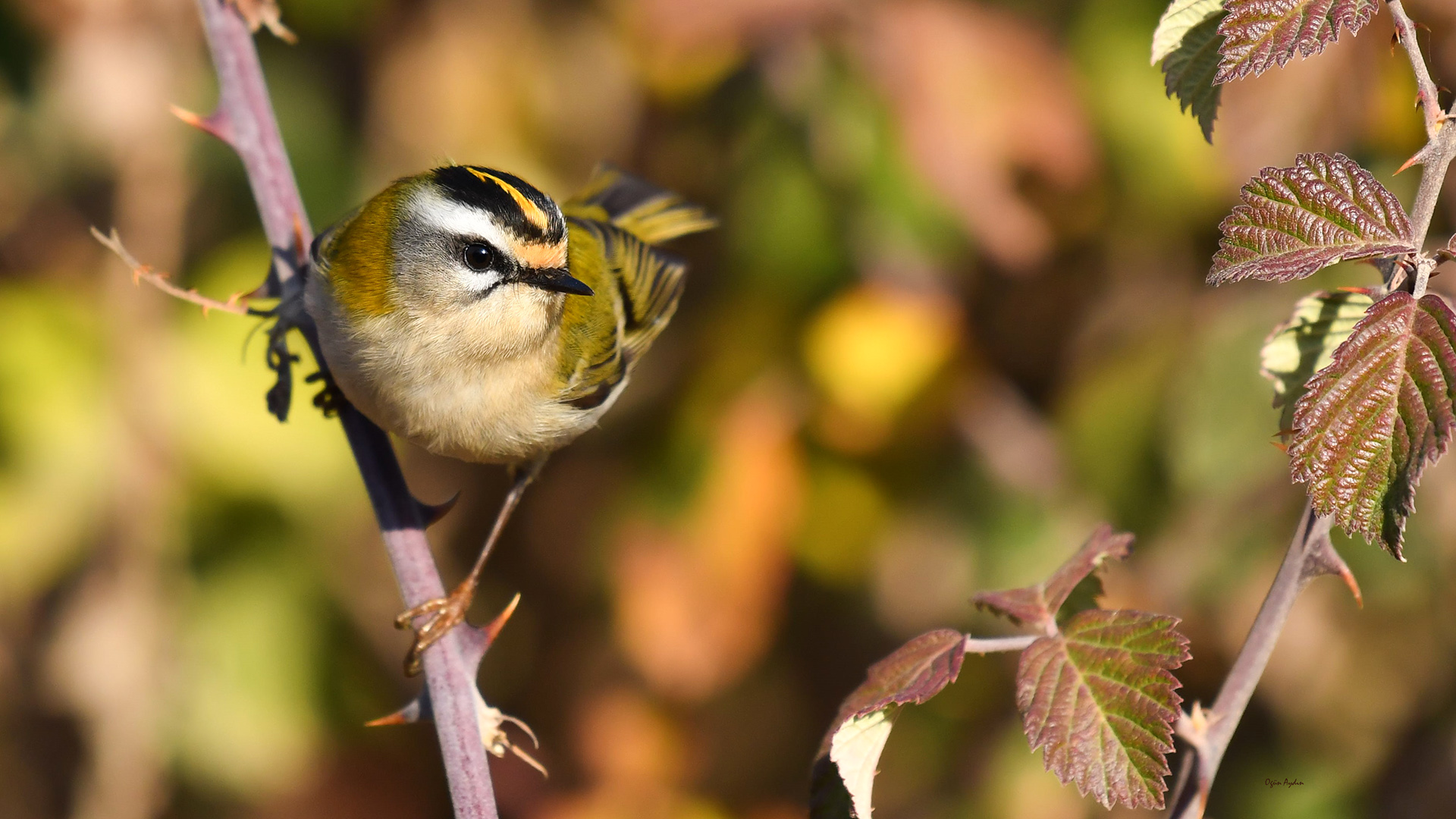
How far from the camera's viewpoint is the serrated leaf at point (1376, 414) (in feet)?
3.84

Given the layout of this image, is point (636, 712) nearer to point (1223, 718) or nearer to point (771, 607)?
point (771, 607)

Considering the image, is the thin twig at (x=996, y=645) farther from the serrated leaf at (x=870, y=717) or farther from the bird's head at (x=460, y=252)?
the bird's head at (x=460, y=252)

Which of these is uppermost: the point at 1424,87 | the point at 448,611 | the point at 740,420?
the point at 1424,87

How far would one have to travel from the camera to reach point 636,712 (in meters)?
3.60

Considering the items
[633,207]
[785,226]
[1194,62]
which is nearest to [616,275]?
[633,207]

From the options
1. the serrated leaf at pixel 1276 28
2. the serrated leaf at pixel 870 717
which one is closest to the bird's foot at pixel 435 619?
the serrated leaf at pixel 870 717

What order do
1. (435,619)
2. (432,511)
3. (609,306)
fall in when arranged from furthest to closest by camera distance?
(609,306) → (435,619) → (432,511)

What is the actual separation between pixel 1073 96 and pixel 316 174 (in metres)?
2.27

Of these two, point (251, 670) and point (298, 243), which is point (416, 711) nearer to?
point (298, 243)

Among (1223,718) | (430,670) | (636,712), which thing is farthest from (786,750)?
(1223,718)

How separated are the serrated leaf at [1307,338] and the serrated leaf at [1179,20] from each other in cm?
35

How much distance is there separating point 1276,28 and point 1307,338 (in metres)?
0.43

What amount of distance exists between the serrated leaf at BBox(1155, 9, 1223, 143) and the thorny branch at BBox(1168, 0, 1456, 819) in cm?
24

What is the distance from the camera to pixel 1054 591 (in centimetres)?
151
